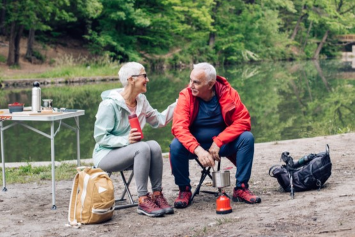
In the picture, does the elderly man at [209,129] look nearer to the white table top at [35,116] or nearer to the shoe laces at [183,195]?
the shoe laces at [183,195]

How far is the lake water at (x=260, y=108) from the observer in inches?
376

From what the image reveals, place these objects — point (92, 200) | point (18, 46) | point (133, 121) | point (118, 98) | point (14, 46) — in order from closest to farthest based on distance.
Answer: point (92, 200) → point (133, 121) → point (118, 98) → point (14, 46) → point (18, 46)

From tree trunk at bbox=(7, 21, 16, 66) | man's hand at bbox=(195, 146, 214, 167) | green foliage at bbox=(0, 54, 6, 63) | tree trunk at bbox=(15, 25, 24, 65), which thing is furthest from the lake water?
green foliage at bbox=(0, 54, 6, 63)

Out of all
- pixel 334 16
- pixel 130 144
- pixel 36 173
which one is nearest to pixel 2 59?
pixel 36 173

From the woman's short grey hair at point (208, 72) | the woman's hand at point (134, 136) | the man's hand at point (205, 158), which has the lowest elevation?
the man's hand at point (205, 158)

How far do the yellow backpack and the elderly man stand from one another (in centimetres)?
Result: 60

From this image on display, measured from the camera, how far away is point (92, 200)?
4.20m

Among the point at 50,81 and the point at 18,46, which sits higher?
the point at 18,46

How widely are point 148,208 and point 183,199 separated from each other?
1.23 ft

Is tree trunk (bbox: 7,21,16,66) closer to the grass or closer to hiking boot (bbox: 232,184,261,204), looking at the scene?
the grass

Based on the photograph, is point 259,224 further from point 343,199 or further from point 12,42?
point 12,42

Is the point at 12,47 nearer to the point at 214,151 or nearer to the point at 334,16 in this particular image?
the point at 214,151

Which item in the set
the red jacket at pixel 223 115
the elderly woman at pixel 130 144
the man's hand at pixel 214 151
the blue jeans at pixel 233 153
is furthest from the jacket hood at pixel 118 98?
the man's hand at pixel 214 151

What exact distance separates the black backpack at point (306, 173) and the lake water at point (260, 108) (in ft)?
12.9
